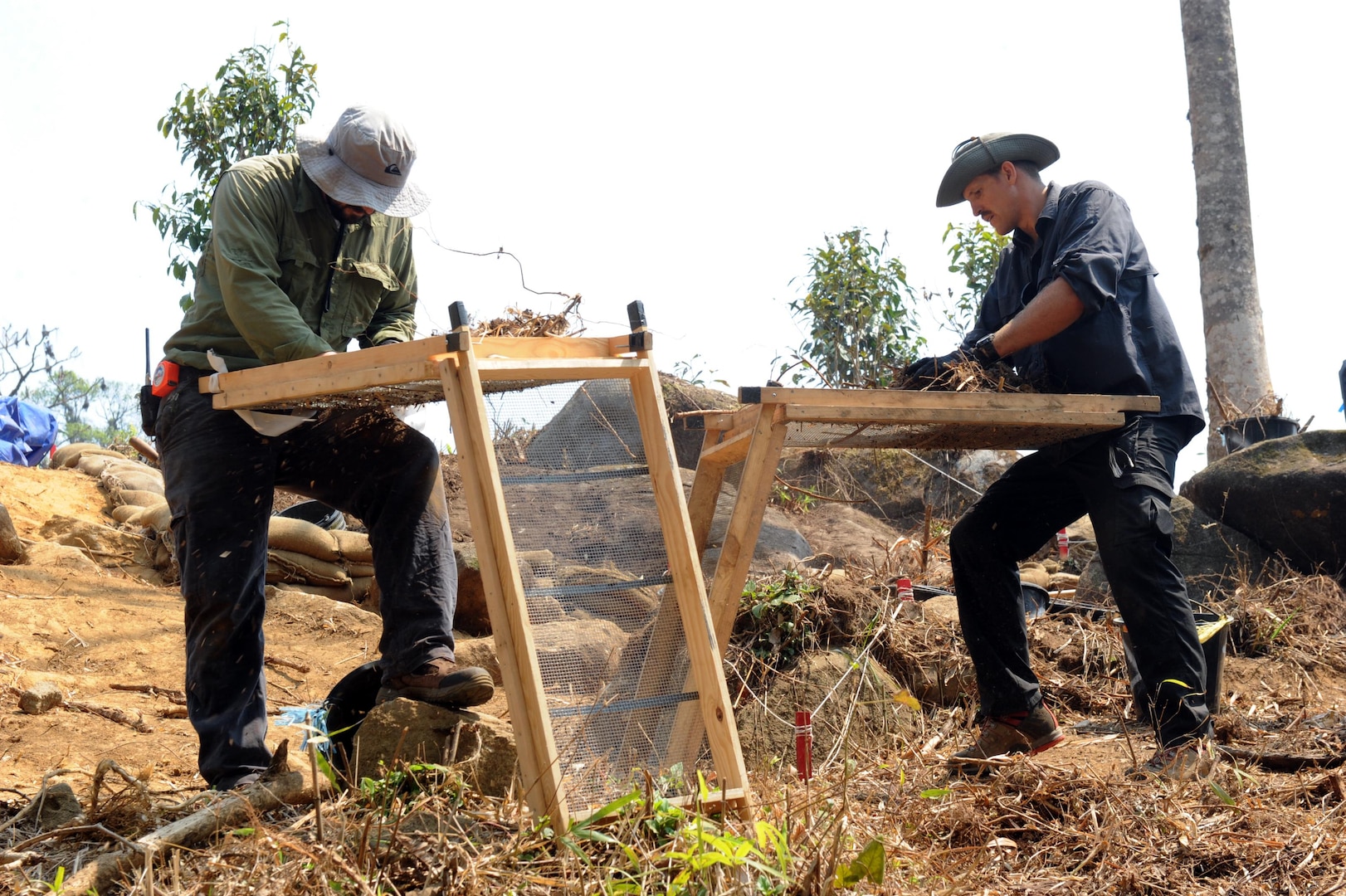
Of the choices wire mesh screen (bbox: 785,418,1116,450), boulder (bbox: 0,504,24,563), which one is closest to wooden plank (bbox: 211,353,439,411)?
wire mesh screen (bbox: 785,418,1116,450)

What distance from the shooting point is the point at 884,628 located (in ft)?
14.6

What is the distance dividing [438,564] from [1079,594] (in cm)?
409

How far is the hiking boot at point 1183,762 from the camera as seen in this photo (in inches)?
109

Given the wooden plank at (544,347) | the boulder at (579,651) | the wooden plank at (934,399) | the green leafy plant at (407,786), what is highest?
the wooden plank at (544,347)

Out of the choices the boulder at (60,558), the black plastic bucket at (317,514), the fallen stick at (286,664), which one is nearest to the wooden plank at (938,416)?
the fallen stick at (286,664)

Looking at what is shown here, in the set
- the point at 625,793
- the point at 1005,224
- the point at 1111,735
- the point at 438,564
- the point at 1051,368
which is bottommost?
the point at 1111,735

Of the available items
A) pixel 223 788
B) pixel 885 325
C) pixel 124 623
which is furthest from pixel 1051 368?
pixel 885 325

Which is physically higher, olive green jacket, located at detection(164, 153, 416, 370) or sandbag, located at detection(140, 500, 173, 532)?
olive green jacket, located at detection(164, 153, 416, 370)

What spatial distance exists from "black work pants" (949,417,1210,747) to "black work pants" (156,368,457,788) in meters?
1.61

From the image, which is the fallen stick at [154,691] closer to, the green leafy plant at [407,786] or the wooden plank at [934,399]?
the green leafy plant at [407,786]

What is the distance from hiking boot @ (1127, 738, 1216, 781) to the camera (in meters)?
2.76

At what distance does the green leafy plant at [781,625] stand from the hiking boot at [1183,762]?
1.57 m

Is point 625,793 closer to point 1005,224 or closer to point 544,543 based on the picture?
point 544,543

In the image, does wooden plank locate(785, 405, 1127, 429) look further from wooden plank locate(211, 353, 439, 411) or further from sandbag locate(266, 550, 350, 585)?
sandbag locate(266, 550, 350, 585)
